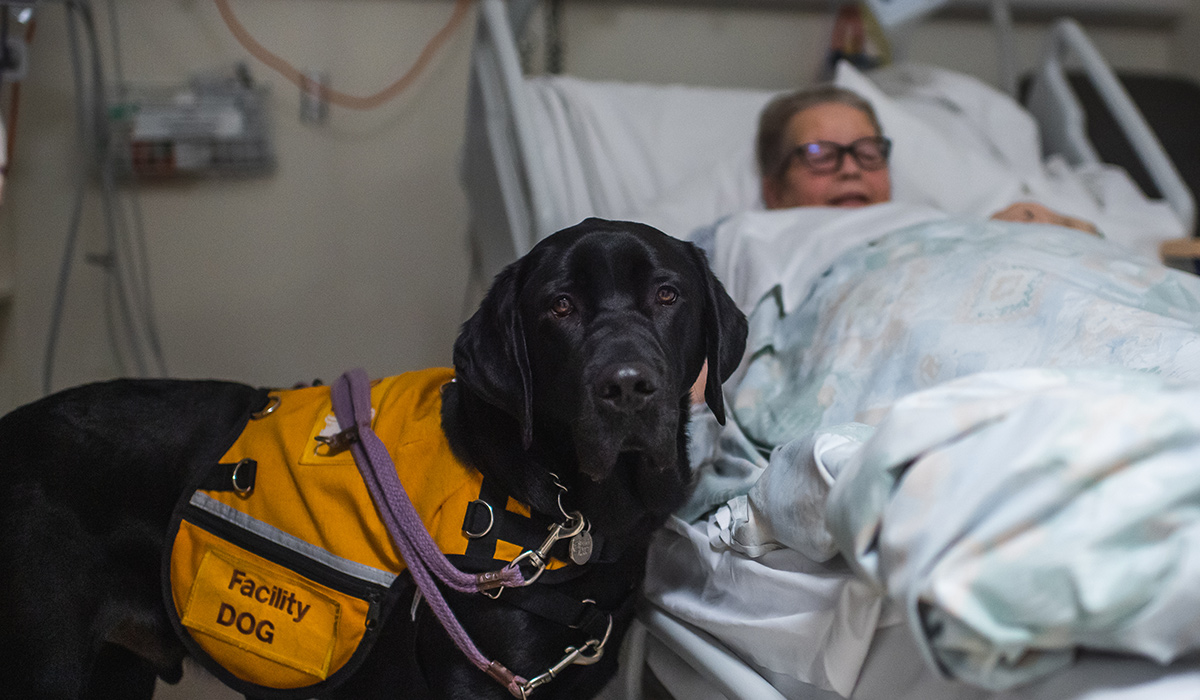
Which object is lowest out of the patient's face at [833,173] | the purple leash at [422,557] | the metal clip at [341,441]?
the purple leash at [422,557]

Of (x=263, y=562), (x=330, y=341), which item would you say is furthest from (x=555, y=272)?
(x=330, y=341)

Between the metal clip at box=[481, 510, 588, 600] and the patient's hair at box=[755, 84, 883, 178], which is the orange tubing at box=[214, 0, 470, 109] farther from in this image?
the metal clip at box=[481, 510, 588, 600]

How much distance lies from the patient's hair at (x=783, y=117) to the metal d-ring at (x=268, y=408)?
3.98ft

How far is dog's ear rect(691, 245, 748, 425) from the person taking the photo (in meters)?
1.03

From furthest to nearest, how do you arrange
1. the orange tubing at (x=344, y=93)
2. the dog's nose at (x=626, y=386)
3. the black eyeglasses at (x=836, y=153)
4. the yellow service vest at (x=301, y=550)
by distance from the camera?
the orange tubing at (x=344, y=93), the black eyeglasses at (x=836, y=153), the yellow service vest at (x=301, y=550), the dog's nose at (x=626, y=386)

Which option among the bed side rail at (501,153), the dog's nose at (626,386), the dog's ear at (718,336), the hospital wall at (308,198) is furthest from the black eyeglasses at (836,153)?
the dog's nose at (626,386)

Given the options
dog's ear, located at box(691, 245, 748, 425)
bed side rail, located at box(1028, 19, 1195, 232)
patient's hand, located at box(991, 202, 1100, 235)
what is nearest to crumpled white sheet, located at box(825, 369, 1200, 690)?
dog's ear, located at box(691, 245, 748, 425)

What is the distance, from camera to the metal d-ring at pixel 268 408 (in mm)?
1096

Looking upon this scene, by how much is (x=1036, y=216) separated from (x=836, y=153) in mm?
427

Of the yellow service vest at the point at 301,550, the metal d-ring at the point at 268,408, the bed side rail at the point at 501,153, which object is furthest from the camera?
the bed side rail at the point at 501,153

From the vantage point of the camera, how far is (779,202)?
188 cm

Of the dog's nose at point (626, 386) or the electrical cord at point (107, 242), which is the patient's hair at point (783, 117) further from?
the electrical cord at point (107, 242)

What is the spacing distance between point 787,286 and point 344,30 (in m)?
1.61

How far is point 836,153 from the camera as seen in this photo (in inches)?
69.4
